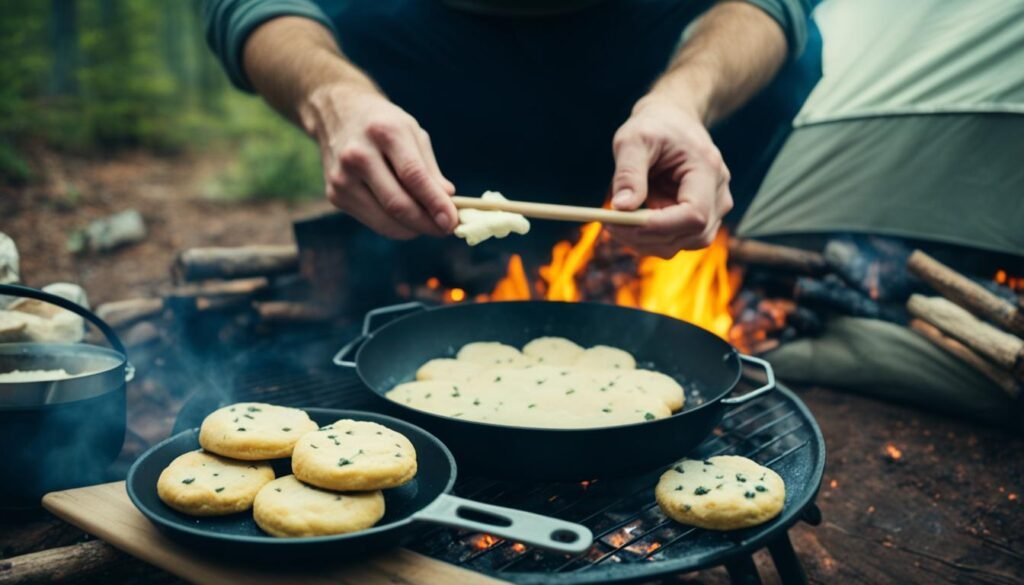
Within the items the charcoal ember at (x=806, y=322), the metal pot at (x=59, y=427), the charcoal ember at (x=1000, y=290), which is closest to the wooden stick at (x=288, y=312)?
the metal pot at (x=59, y=427)

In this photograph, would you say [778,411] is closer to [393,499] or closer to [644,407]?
[644,407]

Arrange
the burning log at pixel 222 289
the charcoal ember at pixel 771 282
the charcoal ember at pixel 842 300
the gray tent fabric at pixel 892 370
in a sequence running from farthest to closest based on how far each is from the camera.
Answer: the charcoal ember at pixel 771 282, the charcoal ember at pixel 842 300, the burning log at pixel 222 289, the gray tent fabric at pixel 892 370

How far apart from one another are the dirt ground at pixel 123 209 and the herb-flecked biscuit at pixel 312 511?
12.5 ft

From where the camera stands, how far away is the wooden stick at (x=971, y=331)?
3377mm

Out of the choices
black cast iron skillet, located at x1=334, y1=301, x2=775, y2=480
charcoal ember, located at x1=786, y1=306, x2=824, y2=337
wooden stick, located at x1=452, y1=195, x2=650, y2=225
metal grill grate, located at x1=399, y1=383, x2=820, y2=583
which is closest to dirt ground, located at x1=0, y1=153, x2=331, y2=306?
black cast iron skillet, located at x1=334, y1=301, x2=775, y2=480

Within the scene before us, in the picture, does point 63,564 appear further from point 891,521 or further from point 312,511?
point 891,521

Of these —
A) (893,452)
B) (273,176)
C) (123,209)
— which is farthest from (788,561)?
(273,176)

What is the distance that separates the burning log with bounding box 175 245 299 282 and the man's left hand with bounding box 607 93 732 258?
2.25 meters

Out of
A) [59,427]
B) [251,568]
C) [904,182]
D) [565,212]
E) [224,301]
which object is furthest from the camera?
[904,182]

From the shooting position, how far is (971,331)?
3619 millimetres

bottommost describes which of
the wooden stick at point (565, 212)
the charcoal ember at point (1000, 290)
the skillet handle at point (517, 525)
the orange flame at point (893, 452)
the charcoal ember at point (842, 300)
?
the orange flame at point (893, 452)

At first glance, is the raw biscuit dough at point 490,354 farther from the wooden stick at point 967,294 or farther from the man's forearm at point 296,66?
the wooden stick at point 967,294

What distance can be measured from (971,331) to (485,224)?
275 cm

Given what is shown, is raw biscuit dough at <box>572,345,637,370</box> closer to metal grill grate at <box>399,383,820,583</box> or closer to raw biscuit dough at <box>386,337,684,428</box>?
raw biscuit dough at <box>386,337,684,428</box>
